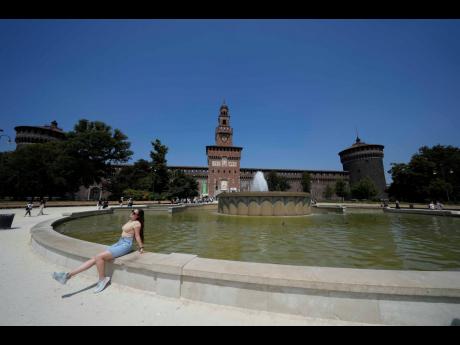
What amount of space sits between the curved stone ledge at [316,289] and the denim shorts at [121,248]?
0.63 m

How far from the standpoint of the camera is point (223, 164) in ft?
242

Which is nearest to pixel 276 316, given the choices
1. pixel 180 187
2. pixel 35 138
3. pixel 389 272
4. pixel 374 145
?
pixel 389 272

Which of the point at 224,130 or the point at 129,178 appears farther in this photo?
the point at 224,130

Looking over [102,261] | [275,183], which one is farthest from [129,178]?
[102,261]

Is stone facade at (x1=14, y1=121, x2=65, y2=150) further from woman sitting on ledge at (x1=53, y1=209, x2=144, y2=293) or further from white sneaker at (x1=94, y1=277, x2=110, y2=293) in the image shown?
white sneaker at (x1=94, y1=277, x2=110, y2=293)

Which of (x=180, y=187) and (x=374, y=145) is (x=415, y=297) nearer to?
(x=180, y=187)

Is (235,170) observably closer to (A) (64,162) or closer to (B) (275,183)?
(B) (275,183)

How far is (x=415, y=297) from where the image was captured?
237 centimetres

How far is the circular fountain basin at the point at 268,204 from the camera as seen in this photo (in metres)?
17.0

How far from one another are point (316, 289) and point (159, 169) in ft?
157

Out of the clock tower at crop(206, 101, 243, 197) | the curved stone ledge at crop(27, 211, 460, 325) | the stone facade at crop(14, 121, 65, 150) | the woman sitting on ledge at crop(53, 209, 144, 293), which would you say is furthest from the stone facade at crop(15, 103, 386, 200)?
the curved stone ledge at crop(27, 211, 460, 325)

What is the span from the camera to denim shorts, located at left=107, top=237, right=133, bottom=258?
3.86 metres

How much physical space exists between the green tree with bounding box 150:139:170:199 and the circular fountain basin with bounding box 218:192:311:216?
33.1 metres
